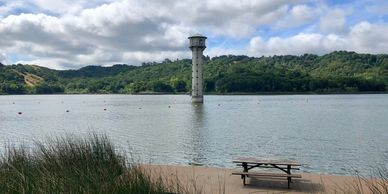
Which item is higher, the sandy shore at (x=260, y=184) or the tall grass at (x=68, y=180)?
the tall grass at (x=68, y=180)

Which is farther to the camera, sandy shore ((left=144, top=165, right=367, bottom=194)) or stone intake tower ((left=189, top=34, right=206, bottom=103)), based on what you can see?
stone intake tower ((left=189, top=34, right=206, bottom=103))

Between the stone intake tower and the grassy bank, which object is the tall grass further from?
the stone intake tower

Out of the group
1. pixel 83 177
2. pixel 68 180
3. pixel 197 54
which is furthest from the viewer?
pixel 197 54

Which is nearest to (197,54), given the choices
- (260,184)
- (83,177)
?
(260,184)

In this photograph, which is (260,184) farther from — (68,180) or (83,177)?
(68,180)

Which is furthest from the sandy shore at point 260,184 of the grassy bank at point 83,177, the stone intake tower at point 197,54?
the stone intake tower at point 197,54

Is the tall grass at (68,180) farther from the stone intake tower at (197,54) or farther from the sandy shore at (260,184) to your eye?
the stone intake tower at (197,54)

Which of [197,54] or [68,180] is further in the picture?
[197,54]

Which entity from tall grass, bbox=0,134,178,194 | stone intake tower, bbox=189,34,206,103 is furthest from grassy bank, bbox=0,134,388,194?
stone intake tower, bbox=189,34,206,103

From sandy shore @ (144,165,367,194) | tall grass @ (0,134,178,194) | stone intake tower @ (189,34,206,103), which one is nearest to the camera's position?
tall grass @ (0,134,178,194)

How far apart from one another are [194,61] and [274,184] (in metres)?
79.0

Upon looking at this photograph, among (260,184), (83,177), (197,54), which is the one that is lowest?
(260,184)

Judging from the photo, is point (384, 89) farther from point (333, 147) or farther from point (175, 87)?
point (333, 147)

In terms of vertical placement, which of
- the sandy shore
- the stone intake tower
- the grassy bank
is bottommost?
the sandy shore
